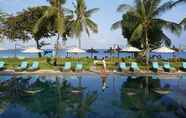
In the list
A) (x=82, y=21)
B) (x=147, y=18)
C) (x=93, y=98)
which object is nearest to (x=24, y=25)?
(x=82, y=21)

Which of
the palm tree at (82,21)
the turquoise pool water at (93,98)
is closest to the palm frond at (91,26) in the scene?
the palm tree at (82,21)

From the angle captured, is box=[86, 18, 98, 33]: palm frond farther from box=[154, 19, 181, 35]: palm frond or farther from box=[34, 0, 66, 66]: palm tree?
box=[154, 19, 181, 35]: palm frond

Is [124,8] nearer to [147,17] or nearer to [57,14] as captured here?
[147,17]

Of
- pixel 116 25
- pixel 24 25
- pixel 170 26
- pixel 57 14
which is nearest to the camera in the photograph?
pixel 170 26

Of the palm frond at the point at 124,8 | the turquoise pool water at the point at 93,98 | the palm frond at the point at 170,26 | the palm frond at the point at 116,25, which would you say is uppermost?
the palm frond at the point at 124,8

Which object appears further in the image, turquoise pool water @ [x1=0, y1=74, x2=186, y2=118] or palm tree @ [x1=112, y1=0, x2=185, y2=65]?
palm tree @ [x1=112, y1=0, x2=185, y2=65]

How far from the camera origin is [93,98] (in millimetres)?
14938

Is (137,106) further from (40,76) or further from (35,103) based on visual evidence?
(40,76)

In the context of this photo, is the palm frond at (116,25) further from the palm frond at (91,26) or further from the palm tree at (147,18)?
the palm frond at (91,26)

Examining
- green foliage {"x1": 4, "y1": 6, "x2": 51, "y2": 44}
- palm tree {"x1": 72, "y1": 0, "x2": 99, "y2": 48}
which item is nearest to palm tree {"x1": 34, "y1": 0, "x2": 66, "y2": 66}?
palm tree {"x1": 72, "y1": 0, "x2": 99, "y2": 48}

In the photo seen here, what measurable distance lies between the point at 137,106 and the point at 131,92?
3659 millimetres

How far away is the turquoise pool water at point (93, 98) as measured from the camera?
39.1ft

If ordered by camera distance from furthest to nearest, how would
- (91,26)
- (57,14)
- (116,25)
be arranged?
(91,26) → (116,25) → (57,14)

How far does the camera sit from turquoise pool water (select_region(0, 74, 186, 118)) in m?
11.9
